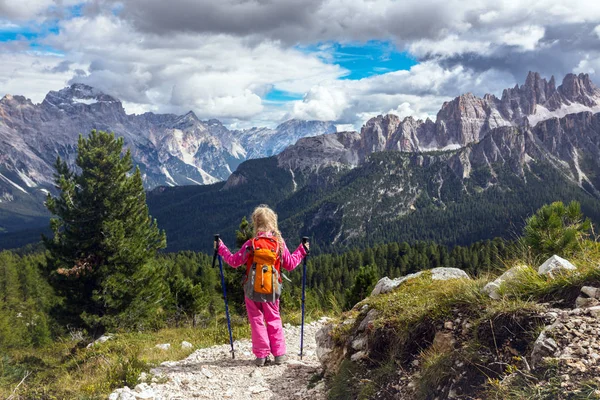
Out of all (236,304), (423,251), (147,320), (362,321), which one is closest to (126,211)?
(147,320)

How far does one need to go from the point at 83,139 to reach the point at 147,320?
11.1 meters

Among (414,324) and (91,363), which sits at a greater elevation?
(414,324)

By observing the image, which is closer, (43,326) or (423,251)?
(43,326)

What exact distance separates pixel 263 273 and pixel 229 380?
7.63ft

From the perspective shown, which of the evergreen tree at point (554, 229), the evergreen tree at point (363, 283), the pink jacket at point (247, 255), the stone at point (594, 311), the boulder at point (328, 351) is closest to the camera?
the stone at point (594, 311)

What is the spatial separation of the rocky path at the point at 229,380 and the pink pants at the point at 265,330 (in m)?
0.36

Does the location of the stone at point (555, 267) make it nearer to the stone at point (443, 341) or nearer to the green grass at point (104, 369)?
the stone at point (443, 341)

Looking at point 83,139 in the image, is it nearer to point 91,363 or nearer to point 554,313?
point 91,363

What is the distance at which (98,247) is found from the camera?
21641 mm

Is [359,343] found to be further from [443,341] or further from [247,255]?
[247,255]

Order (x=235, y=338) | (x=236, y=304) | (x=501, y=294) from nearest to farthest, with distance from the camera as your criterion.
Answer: (x=501, y=294)
(x=235, y=338)
(x=236, y=304)

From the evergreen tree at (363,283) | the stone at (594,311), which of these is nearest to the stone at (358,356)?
the stone at (594,311)

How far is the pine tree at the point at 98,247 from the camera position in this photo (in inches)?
829

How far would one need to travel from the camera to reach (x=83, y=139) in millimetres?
22797
